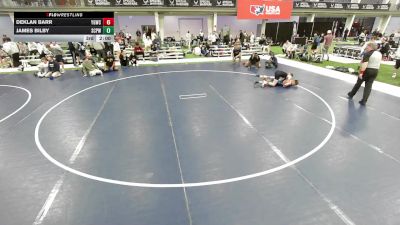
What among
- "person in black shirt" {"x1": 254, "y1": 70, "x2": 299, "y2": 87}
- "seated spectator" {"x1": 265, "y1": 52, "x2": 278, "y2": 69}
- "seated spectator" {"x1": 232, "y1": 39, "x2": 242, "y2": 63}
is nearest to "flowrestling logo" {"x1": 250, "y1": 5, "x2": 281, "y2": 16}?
"seated spectator" {"x1": 232, "y1": 39, "x2": 242, "y2": 63}

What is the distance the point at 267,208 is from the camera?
4484mm

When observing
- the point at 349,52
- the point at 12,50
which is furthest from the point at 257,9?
the point at 12,50

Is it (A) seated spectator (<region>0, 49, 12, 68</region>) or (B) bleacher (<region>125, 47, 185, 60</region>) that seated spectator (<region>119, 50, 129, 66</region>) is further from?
(A) seated spectator (<region>0, 49, 12, 68</region>)

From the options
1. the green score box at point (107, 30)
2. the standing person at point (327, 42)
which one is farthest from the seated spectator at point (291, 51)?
the green score box at point (107, 30)

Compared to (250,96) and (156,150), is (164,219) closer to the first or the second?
(156,150)

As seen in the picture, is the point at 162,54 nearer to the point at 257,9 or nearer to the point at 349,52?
the point at 257,9

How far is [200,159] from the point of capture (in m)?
6.01

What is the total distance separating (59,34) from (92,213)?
10275 millimetres

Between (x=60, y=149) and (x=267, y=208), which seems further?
(x=60, y=149)

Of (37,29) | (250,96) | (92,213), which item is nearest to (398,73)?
(250,96)

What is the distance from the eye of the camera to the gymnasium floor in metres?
4.45

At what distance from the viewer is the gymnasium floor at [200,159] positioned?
14.6ft

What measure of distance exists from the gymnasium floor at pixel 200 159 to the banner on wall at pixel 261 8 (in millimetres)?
20019
